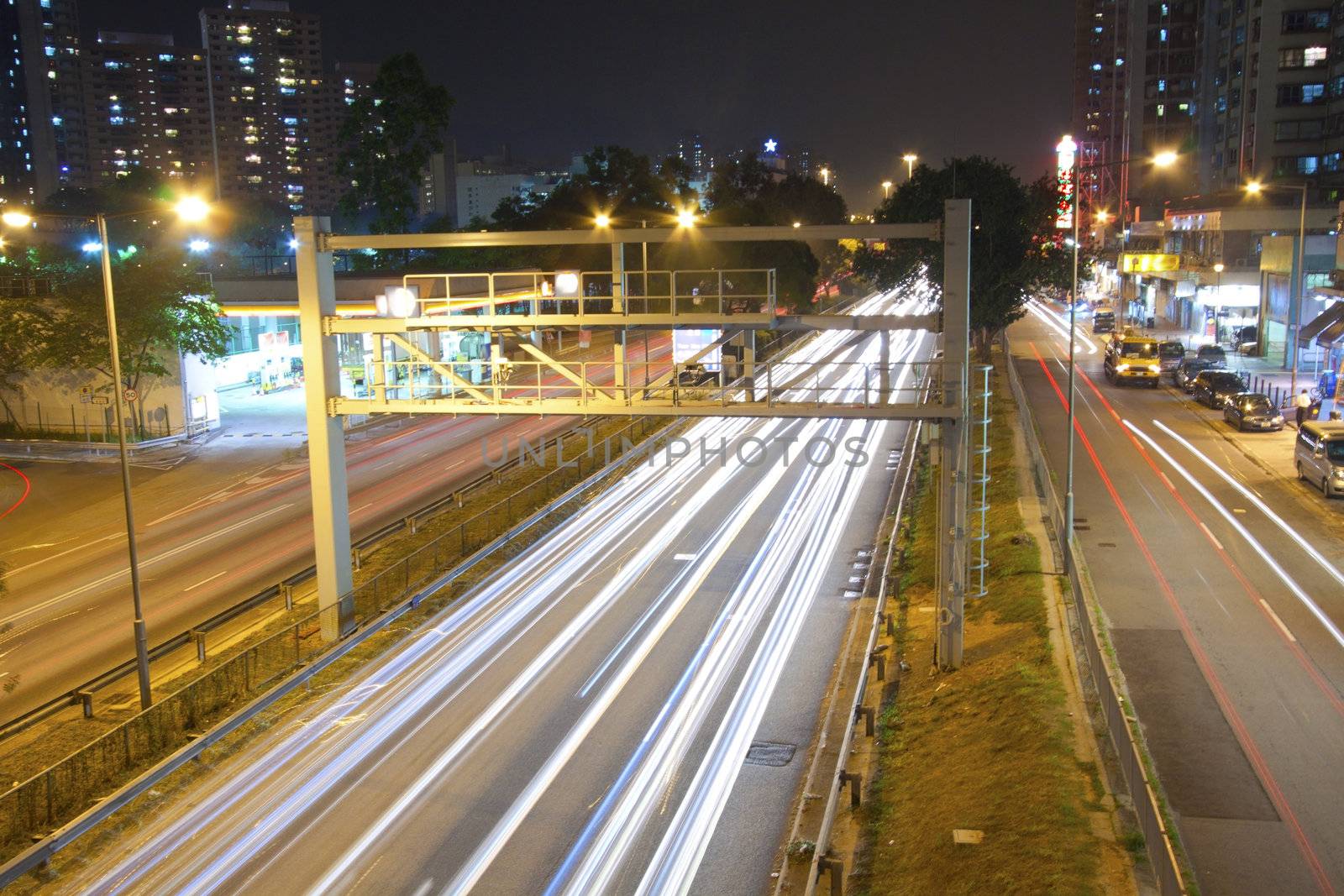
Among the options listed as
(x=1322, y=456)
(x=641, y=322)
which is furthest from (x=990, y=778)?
(x=1322, y=456)

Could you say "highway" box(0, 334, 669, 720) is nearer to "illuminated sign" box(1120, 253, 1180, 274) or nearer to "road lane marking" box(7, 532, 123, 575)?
"road lane marking" box(7, 532, 123, 575)

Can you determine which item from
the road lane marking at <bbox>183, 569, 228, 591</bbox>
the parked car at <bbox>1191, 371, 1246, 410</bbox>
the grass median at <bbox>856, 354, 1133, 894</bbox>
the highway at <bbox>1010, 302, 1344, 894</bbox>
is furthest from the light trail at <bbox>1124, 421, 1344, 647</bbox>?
the road lane marking at <bbox>183, 569, 228, 591</bbox>

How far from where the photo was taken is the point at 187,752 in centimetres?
1305

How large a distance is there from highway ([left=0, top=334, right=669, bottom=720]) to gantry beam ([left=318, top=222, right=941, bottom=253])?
7.62 m

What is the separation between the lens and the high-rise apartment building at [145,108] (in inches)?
7313

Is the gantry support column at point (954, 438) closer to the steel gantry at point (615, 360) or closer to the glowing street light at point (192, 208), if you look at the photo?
the steel gantry at point (615, 360)

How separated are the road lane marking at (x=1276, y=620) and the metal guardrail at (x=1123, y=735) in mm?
2597

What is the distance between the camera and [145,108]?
19138 cm

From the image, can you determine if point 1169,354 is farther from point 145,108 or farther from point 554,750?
point 145,108

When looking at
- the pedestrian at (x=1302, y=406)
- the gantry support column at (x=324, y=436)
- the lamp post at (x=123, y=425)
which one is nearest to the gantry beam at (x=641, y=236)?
the gantry support column at (x=324, y=436)

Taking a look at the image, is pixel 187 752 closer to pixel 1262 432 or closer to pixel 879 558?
pixel 879 558

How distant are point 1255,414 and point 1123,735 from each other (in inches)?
1010

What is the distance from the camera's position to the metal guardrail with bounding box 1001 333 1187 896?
9148 mm

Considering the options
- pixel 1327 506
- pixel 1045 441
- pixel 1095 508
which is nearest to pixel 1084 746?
pixel 1095 508
